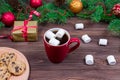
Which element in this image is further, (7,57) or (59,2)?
(59,2)

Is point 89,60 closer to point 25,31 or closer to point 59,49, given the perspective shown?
point 59,49

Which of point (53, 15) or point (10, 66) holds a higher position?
point (53, 15)

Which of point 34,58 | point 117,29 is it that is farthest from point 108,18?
point 34,58

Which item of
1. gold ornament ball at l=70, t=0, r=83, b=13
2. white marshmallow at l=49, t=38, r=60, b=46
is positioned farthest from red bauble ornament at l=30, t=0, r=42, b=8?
white marshmallow at l=49, t=38, r=60, b=46

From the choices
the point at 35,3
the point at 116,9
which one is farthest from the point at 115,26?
the point at 35,3

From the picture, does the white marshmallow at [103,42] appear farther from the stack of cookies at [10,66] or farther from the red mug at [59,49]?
the stack of cookies at [10,66]

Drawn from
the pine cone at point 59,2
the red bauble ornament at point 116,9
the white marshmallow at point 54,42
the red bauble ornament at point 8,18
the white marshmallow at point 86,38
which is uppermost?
the pine cone at point 59,2

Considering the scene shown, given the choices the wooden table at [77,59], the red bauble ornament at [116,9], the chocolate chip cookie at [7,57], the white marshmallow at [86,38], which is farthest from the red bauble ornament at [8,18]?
the red bauble ornament at [116,9]
